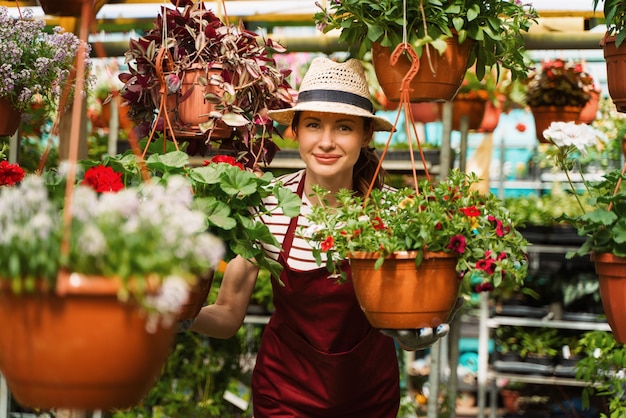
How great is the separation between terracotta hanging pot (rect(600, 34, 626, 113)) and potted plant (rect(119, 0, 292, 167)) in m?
0.94

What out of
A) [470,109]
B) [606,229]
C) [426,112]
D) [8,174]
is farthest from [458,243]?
[426,112]

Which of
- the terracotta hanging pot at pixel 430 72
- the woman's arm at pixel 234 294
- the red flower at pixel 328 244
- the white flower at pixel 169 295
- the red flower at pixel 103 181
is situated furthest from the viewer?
the woman's arm at pixel 234 294

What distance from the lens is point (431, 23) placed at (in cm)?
247

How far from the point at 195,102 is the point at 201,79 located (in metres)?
0.07

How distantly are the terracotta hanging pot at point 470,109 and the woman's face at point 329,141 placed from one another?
259 centimetres

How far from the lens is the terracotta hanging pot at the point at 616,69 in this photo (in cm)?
263

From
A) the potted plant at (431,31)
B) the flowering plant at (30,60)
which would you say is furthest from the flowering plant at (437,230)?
the flowering plant at (30,60)

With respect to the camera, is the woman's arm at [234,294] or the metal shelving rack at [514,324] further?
the metal shelving rack at [514,324]

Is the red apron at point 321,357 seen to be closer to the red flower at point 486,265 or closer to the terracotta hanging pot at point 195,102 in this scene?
the terracotta hanging pot at point 195,102

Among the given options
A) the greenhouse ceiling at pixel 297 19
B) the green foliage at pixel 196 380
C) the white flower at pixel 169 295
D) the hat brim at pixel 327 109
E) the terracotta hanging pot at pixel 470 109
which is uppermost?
the greenhouse ceiling at pixel 297 19

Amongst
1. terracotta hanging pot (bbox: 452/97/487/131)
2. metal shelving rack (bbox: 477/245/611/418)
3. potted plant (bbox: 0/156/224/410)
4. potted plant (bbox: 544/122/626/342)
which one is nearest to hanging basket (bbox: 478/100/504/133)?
terracotta hanging pot (bbox: 452/97/487/131)

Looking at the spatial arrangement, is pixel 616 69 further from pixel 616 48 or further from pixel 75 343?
pixel 75 343

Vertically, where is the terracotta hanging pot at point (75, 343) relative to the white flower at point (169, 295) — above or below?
below

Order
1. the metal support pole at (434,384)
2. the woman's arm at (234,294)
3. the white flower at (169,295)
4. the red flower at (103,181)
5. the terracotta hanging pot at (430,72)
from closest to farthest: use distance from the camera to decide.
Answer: the white flower at (169,295) < the red flower at (103,181) < the terracotta hanging pot at (430,72) < the woman's arm at (234,294) < the metal support pole at (434,384)
